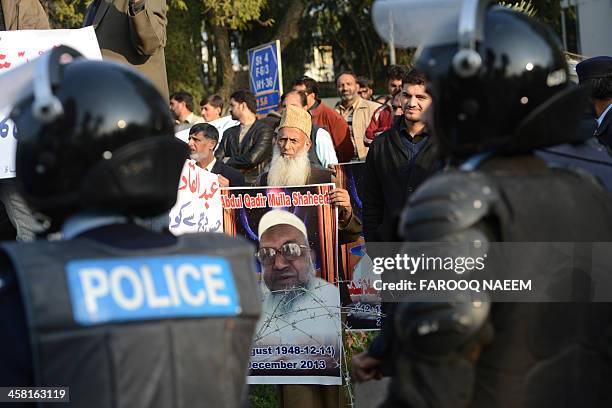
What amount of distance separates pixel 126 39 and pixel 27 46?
28.1 inches

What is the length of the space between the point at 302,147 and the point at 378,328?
54.9 inches

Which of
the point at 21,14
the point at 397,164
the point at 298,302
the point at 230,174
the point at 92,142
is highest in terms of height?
the point at 21,14

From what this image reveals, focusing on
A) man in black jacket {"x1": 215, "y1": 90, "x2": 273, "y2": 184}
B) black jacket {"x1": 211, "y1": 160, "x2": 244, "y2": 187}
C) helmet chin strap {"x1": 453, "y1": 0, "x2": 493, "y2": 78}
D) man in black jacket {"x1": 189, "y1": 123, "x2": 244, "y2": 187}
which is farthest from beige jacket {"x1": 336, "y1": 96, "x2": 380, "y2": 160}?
helmet chin strap {"x1": 453, "y1": 0, "x2": 493, "y2": 78}

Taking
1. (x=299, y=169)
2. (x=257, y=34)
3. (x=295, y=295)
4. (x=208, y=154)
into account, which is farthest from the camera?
(x=257, y=34)

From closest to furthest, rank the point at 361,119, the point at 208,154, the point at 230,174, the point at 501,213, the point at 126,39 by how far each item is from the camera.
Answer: the point at 501,213 < the point at 126,39 < the point at 230,174 < the point at 208,154 < the point at 361,119

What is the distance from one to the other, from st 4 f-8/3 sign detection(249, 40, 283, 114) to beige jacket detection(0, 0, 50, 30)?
5100mm

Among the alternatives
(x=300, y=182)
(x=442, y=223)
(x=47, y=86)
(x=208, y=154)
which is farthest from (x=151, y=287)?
(x=208, y=154)

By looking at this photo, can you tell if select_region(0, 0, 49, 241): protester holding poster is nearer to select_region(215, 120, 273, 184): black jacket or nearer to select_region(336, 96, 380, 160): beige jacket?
select_region(215, 120, 273, 184): black jacket

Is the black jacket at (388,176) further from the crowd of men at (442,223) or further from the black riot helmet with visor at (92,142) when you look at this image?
the black riot helmet with visor at (92,142)

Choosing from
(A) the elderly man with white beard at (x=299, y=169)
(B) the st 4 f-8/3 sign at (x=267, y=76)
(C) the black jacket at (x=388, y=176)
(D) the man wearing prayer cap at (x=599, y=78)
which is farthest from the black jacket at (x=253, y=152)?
(D) the man wearing prayer cap at (x=599, y=78)

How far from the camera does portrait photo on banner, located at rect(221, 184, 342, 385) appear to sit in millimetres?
6723

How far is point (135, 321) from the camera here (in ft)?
8.70

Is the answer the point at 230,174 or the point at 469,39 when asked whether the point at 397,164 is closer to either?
the point at 230,174

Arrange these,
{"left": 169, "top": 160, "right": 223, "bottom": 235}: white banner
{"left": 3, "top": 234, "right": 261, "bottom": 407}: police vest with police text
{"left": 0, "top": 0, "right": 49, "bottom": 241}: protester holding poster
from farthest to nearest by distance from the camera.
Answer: {"left": 169, "top": 160, "right": 223, "bottom": 235}: white banner → {"left": 0, "top": 0, "right": 49, "bottom": 241}: protester holding poster → {"left": 3, "top": 234, "right": 261, "bottom": 407}: police vest with police text
